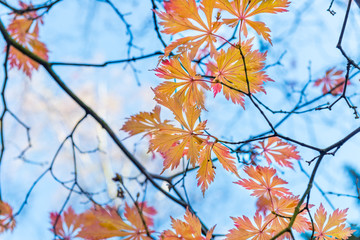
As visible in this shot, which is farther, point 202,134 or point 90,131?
point 90,131

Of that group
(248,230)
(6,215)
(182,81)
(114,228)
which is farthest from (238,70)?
(6,215)

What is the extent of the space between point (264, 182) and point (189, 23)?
1.27 feet

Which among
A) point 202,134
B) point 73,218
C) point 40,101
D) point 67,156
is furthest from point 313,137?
point 40,101

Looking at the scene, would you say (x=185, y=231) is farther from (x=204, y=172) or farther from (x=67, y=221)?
(x=67, y=221)

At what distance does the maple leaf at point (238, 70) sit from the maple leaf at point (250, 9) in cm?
4

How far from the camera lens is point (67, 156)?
720cm

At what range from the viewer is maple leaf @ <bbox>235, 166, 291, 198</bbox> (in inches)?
28.7

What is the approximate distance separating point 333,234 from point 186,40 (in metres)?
0.52

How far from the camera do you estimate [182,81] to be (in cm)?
72

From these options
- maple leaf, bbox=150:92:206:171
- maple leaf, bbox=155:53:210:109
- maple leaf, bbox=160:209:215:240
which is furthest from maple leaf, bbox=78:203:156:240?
maple leaf, bbox=155:53:210:109

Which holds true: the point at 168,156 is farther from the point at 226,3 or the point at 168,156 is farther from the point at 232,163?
the point at 226,3

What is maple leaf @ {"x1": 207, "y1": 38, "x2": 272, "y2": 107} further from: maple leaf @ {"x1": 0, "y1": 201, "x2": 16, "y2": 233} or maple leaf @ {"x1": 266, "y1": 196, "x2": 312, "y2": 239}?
maple leaf @ {"x1": 0, "y1": 201, "x2": 16, "y2": 233}

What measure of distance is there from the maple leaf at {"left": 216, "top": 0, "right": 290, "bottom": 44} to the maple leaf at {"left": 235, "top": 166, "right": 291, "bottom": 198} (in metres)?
0.28

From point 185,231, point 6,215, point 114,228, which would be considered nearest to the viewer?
point 185,231
